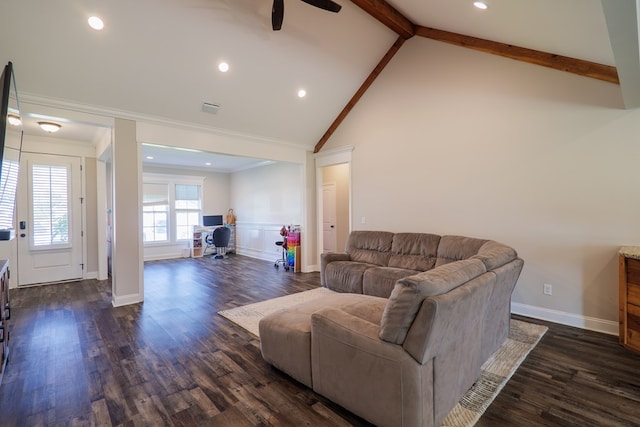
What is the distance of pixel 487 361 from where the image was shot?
2.59 metres

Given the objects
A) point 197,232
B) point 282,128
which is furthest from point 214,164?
point 282,128

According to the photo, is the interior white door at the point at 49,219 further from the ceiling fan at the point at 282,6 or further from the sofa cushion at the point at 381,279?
the sofa cushion at the point at 381,279

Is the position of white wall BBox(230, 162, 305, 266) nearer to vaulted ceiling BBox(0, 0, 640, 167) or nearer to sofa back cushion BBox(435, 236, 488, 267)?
vaulted ceiling BBox(0, 0, 640, 167)

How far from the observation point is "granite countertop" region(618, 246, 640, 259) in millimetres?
2628

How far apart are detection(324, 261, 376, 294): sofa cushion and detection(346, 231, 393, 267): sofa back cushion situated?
0.25 metres

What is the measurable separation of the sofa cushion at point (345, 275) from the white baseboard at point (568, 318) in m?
2.05

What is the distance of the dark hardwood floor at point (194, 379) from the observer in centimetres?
194

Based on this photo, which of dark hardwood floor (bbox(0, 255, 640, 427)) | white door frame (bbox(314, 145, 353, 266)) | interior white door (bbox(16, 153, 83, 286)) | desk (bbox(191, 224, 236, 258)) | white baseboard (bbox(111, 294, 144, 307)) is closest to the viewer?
dark hardwood floor (bbox(0, 255, 640, 427))

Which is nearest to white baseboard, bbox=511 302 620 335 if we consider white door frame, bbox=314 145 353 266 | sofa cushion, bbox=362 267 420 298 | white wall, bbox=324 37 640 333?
white wall, bbox=324 37 640 333

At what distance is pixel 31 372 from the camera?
2.51 meters

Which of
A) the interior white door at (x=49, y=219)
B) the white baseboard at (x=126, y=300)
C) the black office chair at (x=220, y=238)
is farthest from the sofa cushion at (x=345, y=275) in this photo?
the interior white door at (x=49, y=219)

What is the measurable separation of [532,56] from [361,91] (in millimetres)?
2782

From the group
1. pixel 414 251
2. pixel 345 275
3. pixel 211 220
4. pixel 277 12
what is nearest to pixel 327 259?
pixel 345 275

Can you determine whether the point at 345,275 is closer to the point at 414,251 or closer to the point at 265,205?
the point at 414,251
